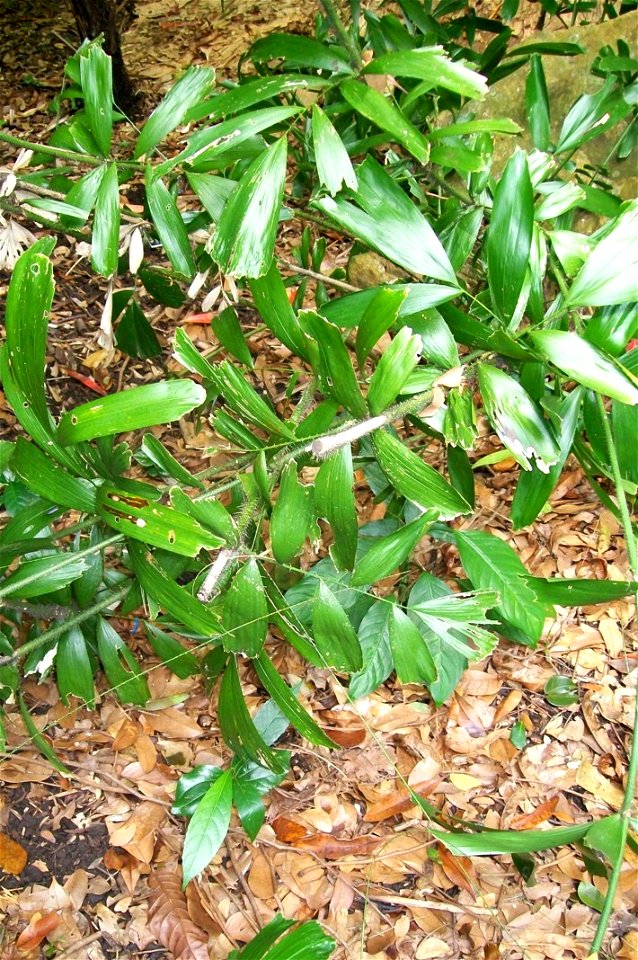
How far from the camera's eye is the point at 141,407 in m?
0.64

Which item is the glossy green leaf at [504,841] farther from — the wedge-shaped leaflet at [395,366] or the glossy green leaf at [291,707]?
the wedge-shaped leaflet at [395,366]

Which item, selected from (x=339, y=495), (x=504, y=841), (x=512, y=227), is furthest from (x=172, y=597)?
(x=512, y=227)

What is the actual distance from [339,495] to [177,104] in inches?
21.2

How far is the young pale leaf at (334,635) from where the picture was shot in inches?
34.5

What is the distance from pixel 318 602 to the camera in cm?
89

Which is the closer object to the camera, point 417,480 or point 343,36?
point 417,480

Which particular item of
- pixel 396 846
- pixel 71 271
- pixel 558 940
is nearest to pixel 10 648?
pixel 396 846

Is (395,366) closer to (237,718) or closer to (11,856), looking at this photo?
(237,718)

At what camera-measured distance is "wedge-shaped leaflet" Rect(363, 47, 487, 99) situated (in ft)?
2.36

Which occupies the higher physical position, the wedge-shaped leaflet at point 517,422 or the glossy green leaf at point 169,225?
the glossy green leaf at point 169,225

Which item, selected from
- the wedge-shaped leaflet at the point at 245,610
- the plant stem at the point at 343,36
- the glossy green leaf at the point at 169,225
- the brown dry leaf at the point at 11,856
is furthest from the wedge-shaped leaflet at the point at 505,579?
the brown dry leaf at the point at 11,856

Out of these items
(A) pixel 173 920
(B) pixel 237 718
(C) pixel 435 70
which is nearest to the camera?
(C) pixel 435 70

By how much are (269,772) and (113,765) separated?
31 centimetres

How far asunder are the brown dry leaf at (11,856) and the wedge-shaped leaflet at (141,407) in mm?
892
